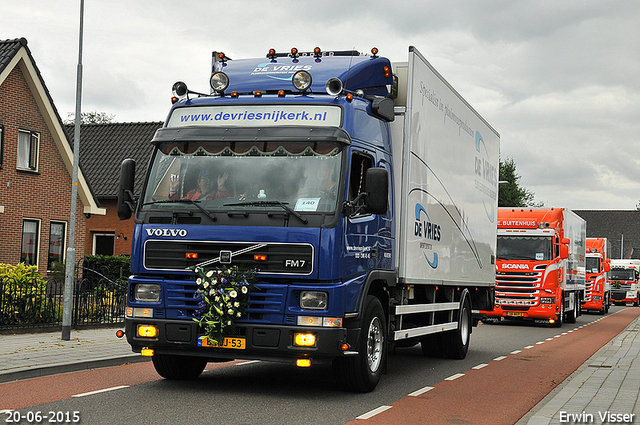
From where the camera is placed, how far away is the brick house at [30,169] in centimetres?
2317

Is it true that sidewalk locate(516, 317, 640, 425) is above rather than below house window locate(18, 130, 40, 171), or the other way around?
below

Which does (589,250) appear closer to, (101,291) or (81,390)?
(101,291)

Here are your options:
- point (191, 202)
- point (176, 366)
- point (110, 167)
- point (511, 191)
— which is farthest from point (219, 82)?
point (511, 191)

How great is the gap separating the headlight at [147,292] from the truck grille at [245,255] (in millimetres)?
255

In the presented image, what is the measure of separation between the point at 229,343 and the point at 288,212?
1.53 m

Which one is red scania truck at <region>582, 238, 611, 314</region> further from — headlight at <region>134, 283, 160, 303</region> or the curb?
headlight at <region>134, 283, 160, 303</region>

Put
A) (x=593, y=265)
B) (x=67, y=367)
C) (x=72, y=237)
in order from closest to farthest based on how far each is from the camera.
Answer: (x=67, y=367) < (x=72, y=237) < (x=593, y=265)

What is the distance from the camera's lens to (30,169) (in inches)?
953

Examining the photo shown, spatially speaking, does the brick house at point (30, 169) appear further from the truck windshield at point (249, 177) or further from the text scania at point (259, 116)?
the truck windshield at point (249, 177)

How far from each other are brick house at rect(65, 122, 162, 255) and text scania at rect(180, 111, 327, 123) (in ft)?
74.6

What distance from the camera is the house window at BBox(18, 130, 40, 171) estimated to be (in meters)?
24.0

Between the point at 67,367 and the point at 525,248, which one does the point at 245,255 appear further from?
the point at 525,248

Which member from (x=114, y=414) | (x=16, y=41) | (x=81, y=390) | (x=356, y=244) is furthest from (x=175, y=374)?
(x=16, y=41)

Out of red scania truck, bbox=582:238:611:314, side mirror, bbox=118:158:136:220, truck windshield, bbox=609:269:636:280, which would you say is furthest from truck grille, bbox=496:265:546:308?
truck windshield, bbox=609:269:636:280
